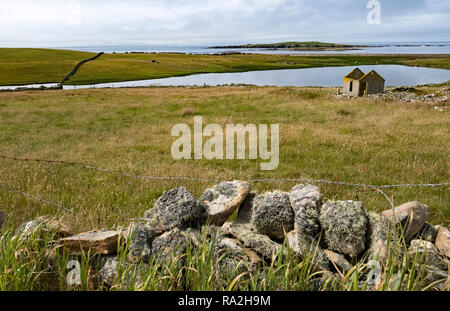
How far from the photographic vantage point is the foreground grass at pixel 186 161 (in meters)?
7.36

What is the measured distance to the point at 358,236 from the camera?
413 centimetres

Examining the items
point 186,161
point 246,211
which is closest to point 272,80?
point 186,161

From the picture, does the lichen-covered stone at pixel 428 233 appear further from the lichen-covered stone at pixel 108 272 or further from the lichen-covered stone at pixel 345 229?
the lichen-covered stone at pixel 108 272

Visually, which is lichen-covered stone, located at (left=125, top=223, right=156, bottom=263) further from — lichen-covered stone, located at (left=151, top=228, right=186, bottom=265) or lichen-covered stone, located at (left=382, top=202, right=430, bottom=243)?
lichen-covered stone, located at (left=382, top=202, right=430, bottom=243)

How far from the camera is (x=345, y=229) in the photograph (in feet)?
13.5

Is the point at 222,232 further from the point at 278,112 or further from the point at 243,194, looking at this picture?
the point at 278,112

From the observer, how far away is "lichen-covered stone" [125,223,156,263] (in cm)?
400

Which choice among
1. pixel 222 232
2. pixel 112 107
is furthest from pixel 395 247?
pixel 112 107

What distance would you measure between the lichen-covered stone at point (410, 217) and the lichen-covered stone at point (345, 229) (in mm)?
391

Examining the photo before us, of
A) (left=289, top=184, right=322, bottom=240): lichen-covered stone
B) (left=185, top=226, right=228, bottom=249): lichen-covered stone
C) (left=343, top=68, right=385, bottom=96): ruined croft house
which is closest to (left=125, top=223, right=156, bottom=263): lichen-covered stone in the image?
(left=185, top=226, right=228, bottom=249): lichen-covered stone

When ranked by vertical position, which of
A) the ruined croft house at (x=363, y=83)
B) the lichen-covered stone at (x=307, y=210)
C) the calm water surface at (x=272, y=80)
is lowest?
the lichen-covered stone at (x=307, y=210)

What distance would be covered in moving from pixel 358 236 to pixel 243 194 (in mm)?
1887

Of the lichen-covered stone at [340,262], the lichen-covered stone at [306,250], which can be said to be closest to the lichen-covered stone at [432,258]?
the lichen-covered stone at [340,262]
